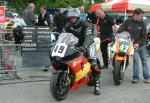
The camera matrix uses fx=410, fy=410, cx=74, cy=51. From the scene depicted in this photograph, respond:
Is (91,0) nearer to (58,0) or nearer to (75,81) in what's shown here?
(58,0)

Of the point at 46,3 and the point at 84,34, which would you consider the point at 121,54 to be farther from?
the point at 46,3

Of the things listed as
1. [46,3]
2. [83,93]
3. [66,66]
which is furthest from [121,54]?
[46,3]

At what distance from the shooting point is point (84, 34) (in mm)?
8133

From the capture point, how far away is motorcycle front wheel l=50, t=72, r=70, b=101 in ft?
23.5

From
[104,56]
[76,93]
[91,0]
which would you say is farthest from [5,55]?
[91,0]

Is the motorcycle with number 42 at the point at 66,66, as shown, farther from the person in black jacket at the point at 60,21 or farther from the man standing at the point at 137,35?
the person in black jacket at the point at 60,21

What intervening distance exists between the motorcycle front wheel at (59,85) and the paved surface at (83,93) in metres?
0.16

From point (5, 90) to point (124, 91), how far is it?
246 centimetres

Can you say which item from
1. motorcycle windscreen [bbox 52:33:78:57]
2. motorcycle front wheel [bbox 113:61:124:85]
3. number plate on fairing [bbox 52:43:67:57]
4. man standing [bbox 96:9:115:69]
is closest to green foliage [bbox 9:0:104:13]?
man standing [bbox 96:9:115:69]

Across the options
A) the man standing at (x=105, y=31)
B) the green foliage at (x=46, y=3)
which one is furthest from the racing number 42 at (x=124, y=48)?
the green foliage at (x=46, y=3)

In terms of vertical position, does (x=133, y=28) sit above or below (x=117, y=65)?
above

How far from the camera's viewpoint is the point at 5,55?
9039 millimetres

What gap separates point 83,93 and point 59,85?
3.43 feet

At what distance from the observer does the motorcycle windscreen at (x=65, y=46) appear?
724 centimetres
